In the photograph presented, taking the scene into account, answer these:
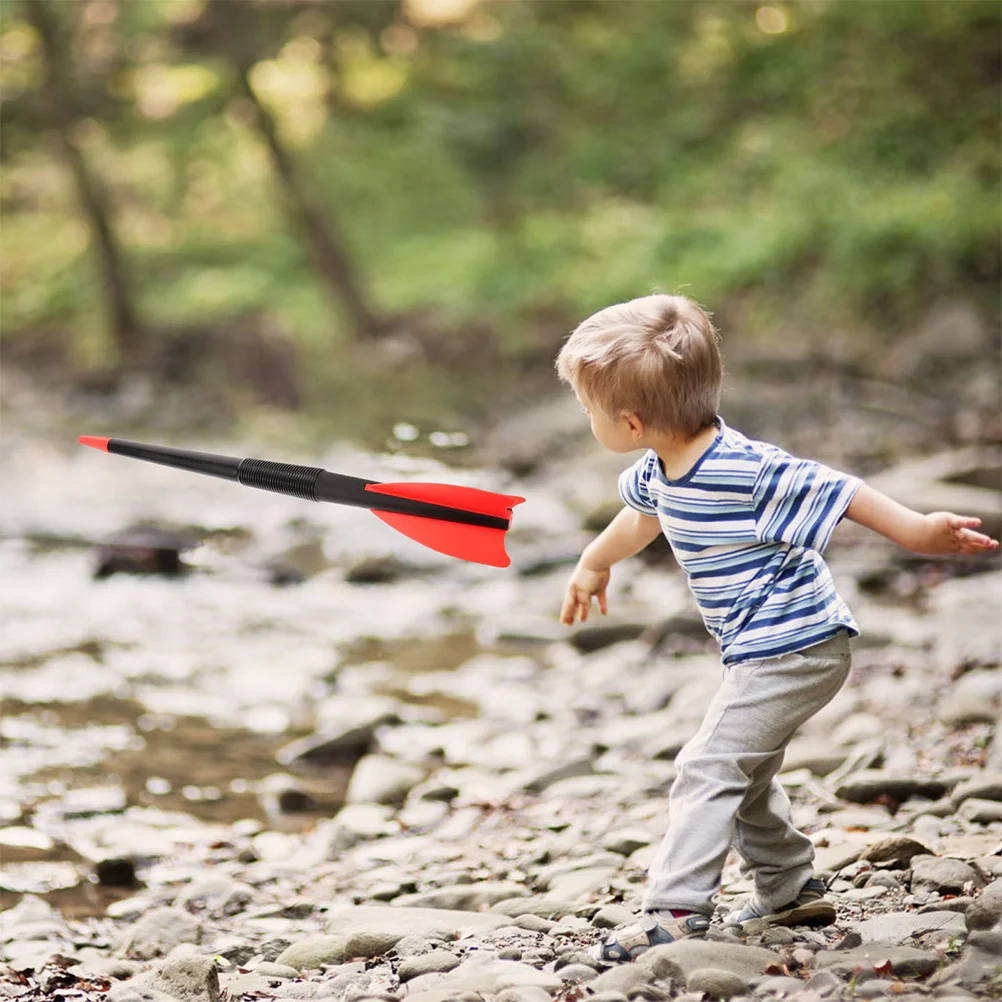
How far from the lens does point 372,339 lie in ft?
54.2

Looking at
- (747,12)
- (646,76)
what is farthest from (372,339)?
(747,12)

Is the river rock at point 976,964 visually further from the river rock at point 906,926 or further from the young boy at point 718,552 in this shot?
the young boy at point 718,552

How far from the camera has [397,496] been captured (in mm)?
2756

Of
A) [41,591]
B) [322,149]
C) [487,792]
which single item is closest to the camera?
[487,792]

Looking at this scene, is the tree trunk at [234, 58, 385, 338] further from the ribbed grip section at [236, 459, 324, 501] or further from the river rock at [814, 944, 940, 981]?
the river rock at [814, 944, 940, 981]

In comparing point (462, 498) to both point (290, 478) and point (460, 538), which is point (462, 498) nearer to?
point (460, 538)

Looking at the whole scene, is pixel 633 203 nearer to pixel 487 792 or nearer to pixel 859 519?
pixel 487 792

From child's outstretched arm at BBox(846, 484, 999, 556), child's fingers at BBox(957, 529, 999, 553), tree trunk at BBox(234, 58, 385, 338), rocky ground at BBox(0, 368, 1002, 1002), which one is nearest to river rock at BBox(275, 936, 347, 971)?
rocky ground at BBox(0, 368, 1002, 1002)

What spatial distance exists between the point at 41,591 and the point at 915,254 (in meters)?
8.08

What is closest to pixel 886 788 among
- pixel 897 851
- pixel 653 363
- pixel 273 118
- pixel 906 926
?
pixel 897 851

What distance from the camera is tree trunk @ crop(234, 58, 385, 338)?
16516 millimetres

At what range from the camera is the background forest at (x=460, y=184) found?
1276cm

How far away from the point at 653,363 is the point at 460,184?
60.0ft

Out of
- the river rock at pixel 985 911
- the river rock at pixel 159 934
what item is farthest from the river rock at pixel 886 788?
the river rock at pixel 159 934
